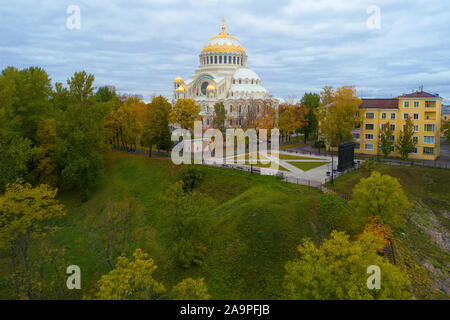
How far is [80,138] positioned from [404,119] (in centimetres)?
4878

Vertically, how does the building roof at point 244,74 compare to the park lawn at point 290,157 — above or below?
above

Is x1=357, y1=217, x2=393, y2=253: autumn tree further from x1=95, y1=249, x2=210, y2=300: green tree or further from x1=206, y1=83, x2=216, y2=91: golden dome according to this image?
x1=206, y1=83, x2=216, y2=91: golden dome

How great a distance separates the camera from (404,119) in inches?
1895

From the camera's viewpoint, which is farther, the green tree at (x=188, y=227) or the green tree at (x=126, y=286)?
the green tree at (x=188, y=227)

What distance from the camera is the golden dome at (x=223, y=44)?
10581cm

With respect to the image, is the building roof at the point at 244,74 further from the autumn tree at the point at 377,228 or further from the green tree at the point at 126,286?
the green tree at the point at 126,286

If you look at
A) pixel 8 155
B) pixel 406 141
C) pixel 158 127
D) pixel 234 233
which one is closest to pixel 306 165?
pixel 406 141

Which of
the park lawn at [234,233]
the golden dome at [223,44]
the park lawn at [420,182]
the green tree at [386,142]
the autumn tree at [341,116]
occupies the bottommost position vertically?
the park lawn at [234,233]

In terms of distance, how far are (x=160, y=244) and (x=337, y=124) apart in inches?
1371

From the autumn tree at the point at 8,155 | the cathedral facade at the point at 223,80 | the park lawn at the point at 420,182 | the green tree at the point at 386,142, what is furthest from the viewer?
the cathedral facade at the point at 223,80

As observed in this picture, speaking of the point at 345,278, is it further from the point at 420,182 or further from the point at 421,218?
the point at 420,182

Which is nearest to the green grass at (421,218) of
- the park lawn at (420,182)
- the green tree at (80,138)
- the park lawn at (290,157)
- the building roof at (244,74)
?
the park lawn at (420,182)

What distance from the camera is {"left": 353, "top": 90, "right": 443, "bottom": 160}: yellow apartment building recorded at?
46.3m

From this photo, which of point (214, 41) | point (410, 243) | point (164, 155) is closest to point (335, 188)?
point (410, 243)
